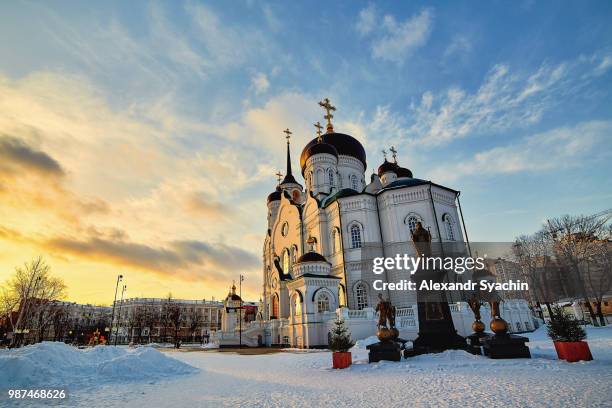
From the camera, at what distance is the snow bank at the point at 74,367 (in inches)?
312

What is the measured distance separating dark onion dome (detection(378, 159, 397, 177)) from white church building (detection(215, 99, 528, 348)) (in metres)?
5.36

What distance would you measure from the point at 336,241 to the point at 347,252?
165 centimetres

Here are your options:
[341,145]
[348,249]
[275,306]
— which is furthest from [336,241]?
[341,145]

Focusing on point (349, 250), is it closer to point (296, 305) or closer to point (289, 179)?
point (296, 305)

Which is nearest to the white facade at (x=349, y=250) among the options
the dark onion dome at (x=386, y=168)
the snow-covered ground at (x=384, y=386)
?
the dark onion dome at (x=386, y=168)

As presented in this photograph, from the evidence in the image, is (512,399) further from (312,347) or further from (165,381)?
(312,347)

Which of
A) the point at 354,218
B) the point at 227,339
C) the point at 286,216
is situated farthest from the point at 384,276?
the point at 227,339

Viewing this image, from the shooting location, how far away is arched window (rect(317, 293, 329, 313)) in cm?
2275

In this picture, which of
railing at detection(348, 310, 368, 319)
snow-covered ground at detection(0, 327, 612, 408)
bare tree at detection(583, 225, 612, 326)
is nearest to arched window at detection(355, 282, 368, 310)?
railing at detection(348, 310, 368, 319)

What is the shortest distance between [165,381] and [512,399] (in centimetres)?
846

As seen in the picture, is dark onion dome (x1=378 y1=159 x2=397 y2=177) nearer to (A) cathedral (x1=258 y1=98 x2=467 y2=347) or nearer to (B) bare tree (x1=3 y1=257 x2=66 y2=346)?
(A) cathedral (x1=258 y1=98 x2=467 y2=347)

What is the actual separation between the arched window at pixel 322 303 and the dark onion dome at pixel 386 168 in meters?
20.5

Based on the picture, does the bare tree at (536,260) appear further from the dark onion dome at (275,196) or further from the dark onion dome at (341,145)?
the dark onion dome at (275,196)

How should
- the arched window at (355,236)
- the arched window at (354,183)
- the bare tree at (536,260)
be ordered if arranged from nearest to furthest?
the arched window at (355,236) < the bare tree at (536,260) < the arched window at (354,183)
